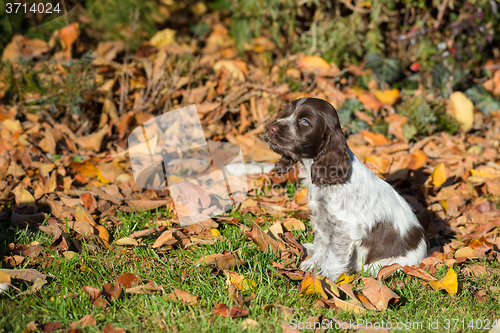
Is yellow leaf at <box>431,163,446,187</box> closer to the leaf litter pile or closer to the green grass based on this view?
the leaf litter pile

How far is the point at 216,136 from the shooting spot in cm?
577

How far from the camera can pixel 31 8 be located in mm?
7301

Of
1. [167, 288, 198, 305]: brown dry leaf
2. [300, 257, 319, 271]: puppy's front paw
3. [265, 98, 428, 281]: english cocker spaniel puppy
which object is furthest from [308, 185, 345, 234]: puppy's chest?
[167, 288, 198, 305]: brown dry leaf

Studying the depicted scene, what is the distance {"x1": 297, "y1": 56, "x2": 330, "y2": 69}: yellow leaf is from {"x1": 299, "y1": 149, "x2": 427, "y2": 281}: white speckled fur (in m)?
3.60

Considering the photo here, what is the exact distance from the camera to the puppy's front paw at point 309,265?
3.64 metres

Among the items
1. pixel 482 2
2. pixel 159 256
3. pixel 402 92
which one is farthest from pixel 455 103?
pixel 159 256

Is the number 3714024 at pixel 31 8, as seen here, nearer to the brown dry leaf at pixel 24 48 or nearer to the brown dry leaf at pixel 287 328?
the brown dry leaf at pixel 24 48

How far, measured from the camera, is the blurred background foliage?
7.12m

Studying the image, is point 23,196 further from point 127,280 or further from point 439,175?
point 439,175

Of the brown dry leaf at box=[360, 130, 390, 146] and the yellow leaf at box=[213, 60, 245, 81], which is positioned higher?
the yellow leaf at box=[213, 60, 245, 81]

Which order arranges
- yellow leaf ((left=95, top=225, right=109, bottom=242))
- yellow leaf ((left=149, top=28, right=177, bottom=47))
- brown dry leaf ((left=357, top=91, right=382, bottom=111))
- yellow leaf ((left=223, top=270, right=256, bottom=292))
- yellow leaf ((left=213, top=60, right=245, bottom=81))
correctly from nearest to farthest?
1. yellow leaf ((left=223, top=270, right=256, bottom=292))
2. yellow leaf ((left=95, top=225, right=109, bottom=242))
3. brown dry leaf ((left=357, top=91, right=382, bottom=111))
4. yellow leaf ((left=213, top=60, right=245, bottom=81))
5. yellow leaf ((left=149, top=28, right=177, bottom=47))

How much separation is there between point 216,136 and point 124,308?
318cm

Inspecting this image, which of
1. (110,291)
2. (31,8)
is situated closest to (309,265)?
(110,291)

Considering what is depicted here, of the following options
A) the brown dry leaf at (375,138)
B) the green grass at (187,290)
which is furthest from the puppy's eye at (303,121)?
the brown dry leaf at (375,138)
